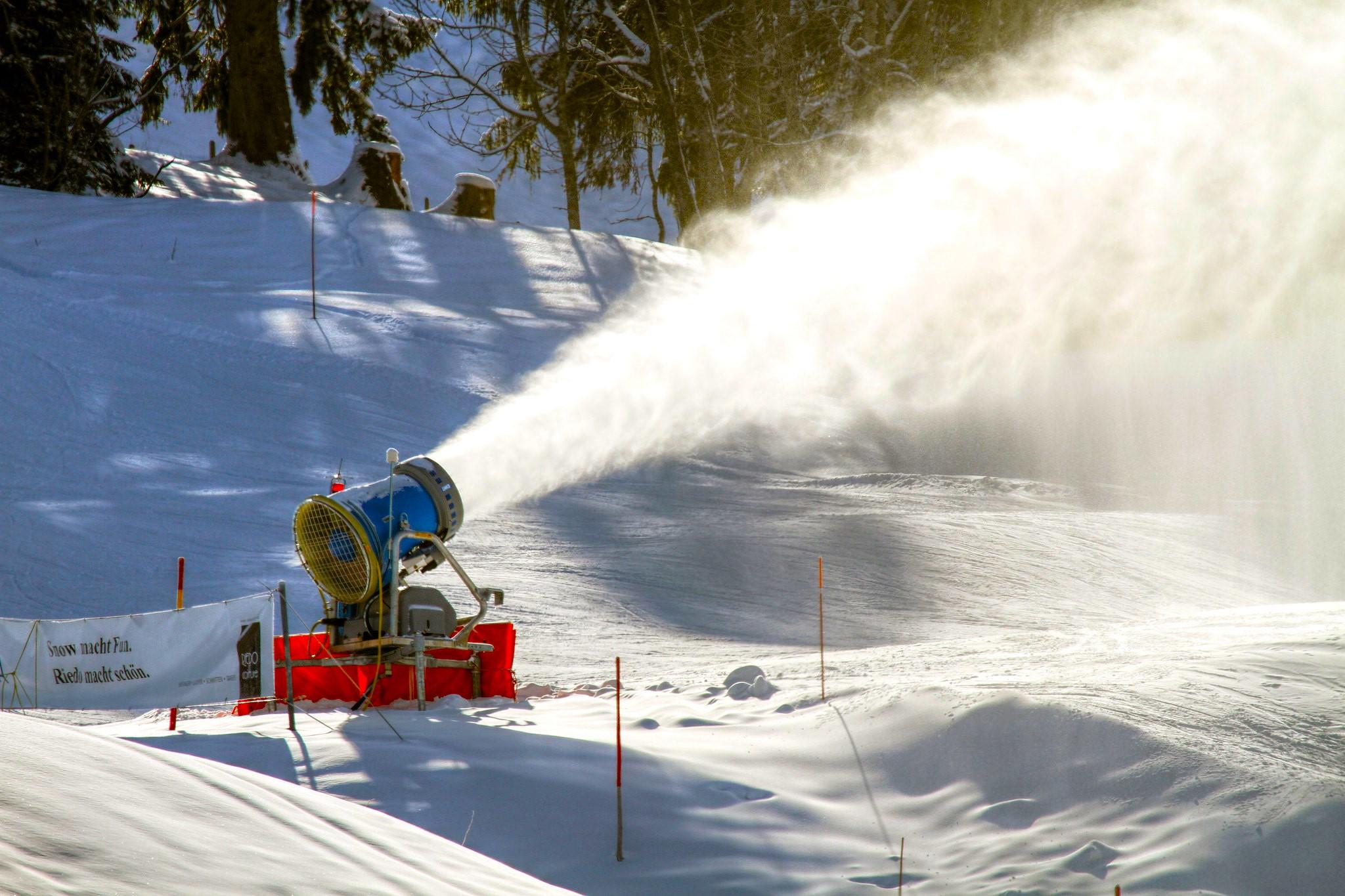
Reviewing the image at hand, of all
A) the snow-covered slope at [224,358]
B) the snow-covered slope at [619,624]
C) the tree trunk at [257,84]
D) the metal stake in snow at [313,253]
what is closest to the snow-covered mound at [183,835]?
the snow-covered slope at [619,624]

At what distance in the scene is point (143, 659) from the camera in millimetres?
7039

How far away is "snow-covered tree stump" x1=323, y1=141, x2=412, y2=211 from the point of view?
90.6ft

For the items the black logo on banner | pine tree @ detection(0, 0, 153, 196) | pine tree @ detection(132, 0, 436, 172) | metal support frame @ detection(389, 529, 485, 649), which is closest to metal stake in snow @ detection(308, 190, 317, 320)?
pine tree @ detection(132, 0, 436, 172)

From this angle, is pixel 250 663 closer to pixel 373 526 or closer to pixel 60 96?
pixel 373 526

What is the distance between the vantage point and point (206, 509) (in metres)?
12.2

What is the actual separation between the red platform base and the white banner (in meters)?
0.89

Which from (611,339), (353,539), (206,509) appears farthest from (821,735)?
(611,339)

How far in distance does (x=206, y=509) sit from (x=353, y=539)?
538cm

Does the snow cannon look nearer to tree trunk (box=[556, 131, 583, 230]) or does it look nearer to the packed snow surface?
the packed snow surface

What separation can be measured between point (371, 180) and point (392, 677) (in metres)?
21.8

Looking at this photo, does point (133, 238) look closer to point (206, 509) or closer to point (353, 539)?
point (206, 509)

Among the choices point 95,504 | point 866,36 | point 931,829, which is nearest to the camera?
point 931,829

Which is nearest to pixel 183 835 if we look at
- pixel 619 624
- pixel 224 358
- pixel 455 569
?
pixel 455 569

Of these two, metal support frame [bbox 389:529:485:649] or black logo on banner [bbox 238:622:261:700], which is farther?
metal support frame [bbox 389:529:485:649]
